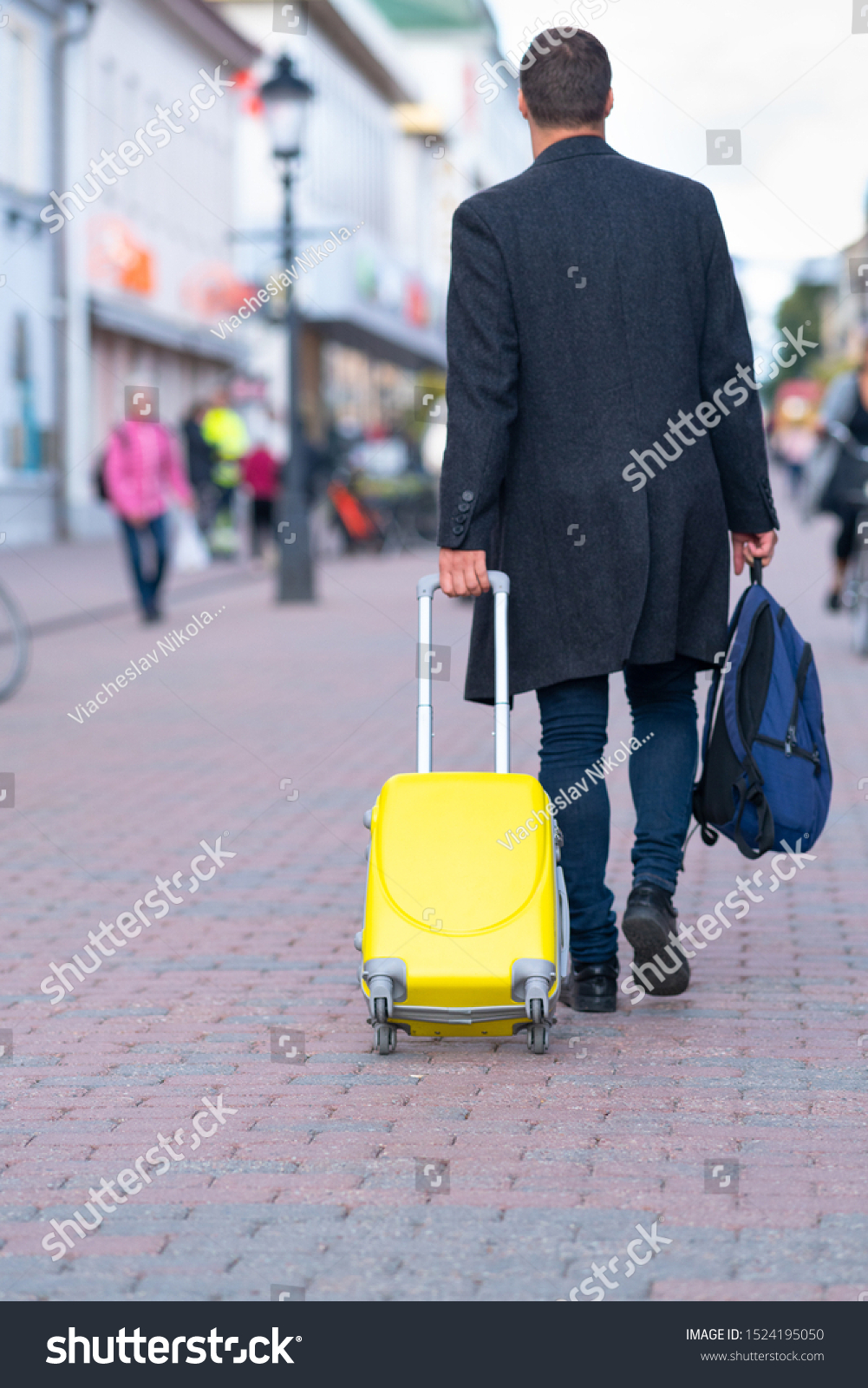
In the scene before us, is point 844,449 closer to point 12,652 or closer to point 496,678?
point 12,652

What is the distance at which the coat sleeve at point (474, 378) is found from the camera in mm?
4324

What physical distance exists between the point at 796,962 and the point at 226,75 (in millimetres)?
32581

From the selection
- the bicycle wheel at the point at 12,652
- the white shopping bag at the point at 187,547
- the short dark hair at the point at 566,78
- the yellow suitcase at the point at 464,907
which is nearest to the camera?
the yellow suitcase at the point at 464,907

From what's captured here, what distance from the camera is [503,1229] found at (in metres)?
3.15

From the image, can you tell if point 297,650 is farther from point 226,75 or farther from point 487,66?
point 226,75

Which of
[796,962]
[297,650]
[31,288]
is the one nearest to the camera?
[796,962]

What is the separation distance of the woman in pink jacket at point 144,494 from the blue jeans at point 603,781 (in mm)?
11079

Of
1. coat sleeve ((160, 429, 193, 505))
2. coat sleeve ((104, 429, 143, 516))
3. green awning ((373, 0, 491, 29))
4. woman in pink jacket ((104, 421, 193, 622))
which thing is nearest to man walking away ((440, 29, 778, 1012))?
woman in pink jacket ((104, 421, 193, 622))

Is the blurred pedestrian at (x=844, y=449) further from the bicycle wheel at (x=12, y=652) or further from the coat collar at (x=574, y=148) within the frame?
the coat collar at (x=574, y=148)

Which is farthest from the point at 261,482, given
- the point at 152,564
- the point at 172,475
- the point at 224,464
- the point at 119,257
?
the point at 119,257

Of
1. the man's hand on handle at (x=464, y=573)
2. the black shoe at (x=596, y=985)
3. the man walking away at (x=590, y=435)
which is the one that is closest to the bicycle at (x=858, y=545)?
the man walking away at (x=590, y=435)

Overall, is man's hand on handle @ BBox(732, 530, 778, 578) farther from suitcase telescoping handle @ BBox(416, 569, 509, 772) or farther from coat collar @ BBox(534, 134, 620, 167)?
coat collar @ BBox(534, 134, 620, 167)

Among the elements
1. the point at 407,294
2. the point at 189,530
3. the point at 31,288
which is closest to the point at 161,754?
the point at 189,530

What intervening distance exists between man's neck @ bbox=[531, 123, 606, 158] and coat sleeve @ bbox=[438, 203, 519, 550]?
302 millimetres
